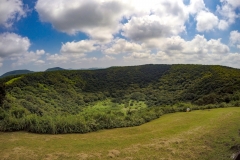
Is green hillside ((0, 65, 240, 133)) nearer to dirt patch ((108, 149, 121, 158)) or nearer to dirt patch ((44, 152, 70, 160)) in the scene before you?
dirt patch ((108, 149, 121, 158))

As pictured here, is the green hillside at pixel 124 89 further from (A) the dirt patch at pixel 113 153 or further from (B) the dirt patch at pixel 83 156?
(B) the dirt patch at pixel 83 156

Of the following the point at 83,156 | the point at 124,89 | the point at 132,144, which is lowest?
the point at 124,89

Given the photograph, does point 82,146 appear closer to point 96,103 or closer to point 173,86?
point 96,103

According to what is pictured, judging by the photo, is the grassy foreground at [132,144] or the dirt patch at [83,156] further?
the grassy foreground at [132,144]

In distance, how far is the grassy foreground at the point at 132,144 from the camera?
8.62 meters

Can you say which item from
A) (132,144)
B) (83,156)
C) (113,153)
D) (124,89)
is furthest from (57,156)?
(124,89)

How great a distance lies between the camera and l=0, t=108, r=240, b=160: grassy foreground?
28.3 feet

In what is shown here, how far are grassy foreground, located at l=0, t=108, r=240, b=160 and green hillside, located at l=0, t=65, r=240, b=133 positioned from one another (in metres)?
5.30

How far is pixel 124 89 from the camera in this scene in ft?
258

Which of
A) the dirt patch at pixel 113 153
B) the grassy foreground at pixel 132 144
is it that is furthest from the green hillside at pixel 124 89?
the dirt patch at pixel 113 153

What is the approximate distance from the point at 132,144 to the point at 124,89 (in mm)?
68755

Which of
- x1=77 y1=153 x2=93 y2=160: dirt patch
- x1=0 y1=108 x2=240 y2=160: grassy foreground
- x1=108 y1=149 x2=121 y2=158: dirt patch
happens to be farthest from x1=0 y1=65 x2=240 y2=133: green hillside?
x1=77 y1=153 x2=93 y2=160: dirt patch

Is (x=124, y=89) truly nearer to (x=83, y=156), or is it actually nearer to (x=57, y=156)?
(x=83, y=156)

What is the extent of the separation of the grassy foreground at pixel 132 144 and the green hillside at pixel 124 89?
5303mm
